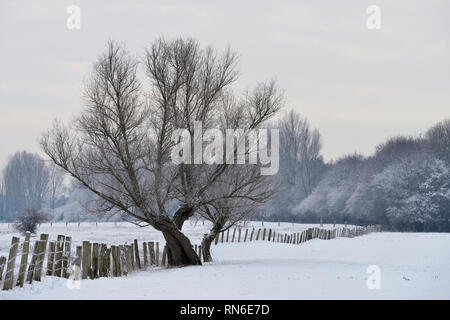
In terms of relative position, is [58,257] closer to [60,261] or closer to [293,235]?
[60,261]

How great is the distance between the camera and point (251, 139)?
23.2 meters

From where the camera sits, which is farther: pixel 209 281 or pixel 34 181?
pixel 34 181

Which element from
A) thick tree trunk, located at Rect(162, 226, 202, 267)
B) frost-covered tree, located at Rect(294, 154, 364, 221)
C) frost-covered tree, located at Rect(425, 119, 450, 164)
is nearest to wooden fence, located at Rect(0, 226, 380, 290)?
thick tree trunk, located at Rect(162, 226, 202, 267)

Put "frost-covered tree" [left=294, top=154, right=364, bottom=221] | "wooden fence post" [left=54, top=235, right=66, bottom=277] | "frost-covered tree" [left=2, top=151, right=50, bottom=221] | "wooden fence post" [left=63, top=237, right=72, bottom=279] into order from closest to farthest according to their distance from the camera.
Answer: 1. "wooden fence post" [left=54, top=235, right=66, bottom=277]
2. "wooden fence post" [left=63, top=237, right=72, bottom=279]
3. "frost-covered tree" [left=294, top=154, right=364, bottom=221]
4. "frost-covered tree" [left=2, top=151, right=50, bottom=221]

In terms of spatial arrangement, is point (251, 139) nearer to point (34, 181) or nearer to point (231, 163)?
point (231, 163)

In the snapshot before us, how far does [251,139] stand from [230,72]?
9.02ft

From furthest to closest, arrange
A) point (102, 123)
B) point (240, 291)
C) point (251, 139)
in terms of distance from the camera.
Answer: point (251, 139) < point (102, 123) < point (240, 291)

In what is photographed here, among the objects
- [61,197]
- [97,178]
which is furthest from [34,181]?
[97,178]

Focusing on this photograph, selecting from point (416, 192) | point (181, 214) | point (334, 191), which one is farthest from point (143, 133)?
point (334, 191)

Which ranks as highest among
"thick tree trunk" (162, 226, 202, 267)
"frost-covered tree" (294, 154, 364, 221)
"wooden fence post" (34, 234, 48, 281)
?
"wooden fence post" (34, 234, 48, 281)

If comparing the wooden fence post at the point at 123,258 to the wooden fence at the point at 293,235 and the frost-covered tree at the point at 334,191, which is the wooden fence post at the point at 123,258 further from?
the frost-covered tree at the point at 334,191

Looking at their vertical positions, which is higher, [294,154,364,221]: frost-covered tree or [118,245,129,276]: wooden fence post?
[118,245,129,276]: wooden fence post

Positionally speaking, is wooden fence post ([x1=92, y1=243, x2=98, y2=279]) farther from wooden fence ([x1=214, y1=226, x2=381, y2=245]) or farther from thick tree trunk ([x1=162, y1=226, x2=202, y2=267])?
wooden fence ([x1=214, y1=226, x2=381, y2=245])

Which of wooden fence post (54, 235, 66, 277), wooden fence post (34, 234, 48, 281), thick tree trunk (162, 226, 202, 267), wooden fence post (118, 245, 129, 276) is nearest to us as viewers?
wooden fence post (34, 234, 48, 281)
